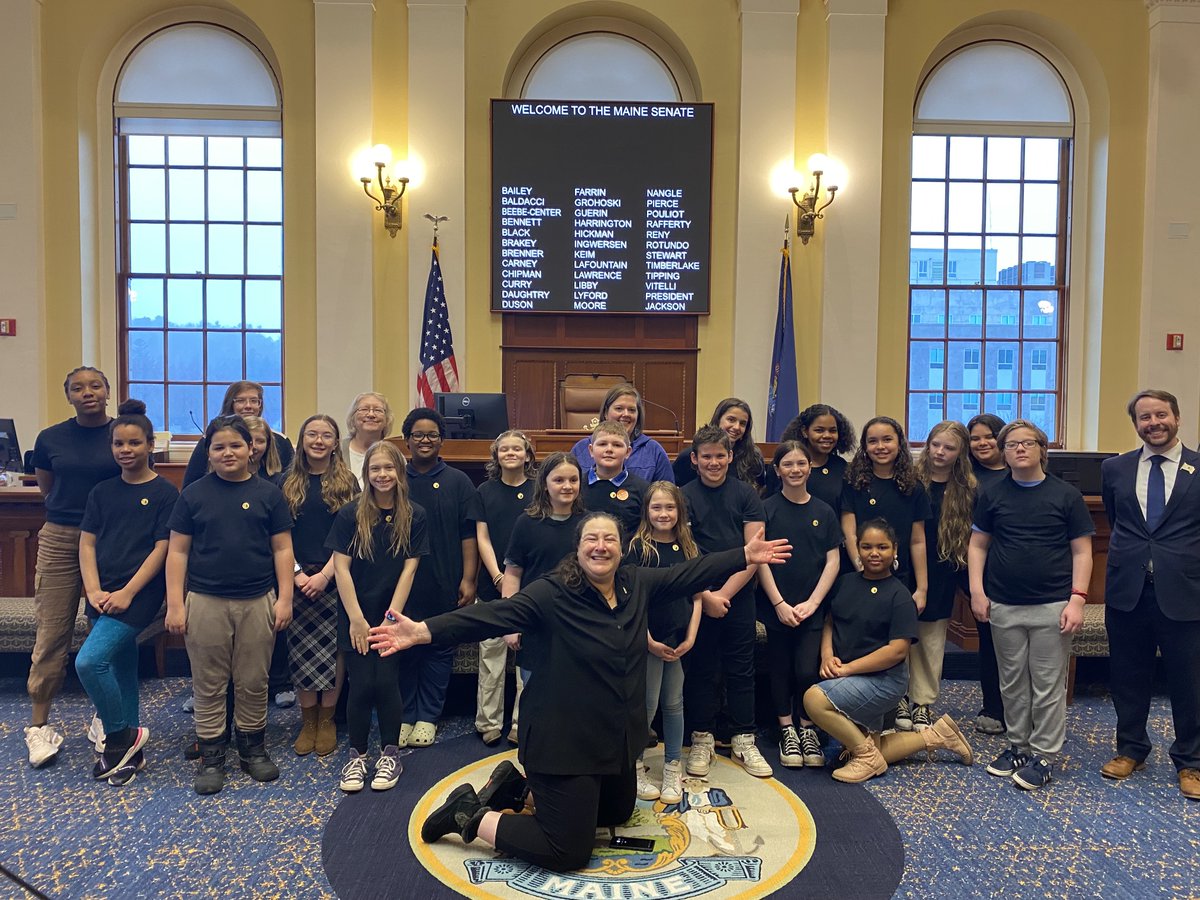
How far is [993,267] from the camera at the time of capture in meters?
8.60

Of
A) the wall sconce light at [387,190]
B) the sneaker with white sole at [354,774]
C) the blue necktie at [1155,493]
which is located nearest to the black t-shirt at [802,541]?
the blue necktie at [1155,493]

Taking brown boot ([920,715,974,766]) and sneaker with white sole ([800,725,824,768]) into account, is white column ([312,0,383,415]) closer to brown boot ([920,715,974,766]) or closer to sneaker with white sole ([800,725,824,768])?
sneaker with white sole ([800,725,824,768])

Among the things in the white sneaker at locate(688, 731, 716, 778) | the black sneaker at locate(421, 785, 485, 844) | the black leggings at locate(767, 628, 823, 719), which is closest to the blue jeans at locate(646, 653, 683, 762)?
the white sneaker at locate(688, 731, 716, 778)

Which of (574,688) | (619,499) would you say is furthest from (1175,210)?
(574,688)

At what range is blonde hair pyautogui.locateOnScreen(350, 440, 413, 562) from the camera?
11.6ft

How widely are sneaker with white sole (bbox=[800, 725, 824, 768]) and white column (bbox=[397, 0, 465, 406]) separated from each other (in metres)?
5.15

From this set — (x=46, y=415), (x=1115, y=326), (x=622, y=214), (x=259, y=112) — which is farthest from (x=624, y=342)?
(x=46, y=415)

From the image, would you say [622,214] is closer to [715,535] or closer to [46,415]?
[715,535]

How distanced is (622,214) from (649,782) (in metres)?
5.63

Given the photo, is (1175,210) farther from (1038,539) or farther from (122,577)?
(122,577)

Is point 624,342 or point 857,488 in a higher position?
point 624,342

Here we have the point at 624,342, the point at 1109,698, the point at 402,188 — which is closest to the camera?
the point at 1109,698

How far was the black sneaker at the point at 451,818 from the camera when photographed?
3006 mm

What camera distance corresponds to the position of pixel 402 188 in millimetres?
7520
